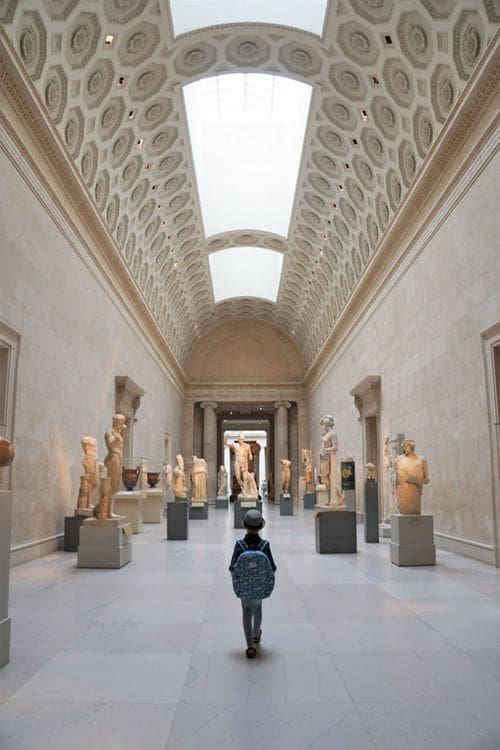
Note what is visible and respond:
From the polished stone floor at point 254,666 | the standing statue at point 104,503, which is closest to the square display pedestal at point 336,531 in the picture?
the polished stone floor at point 254,666

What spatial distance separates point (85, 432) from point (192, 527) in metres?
5.63

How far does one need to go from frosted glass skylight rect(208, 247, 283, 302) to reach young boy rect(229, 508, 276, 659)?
24635 mm

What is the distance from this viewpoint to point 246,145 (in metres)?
21.8

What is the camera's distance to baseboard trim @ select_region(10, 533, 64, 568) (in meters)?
10.4

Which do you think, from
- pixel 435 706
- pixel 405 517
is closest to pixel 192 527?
pixel 405 517

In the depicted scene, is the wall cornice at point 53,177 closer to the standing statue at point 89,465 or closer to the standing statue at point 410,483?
the standing statue at point 89,465

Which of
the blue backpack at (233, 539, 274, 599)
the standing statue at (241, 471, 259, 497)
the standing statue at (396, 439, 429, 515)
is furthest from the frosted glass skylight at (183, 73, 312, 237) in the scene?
the blue backpack at (233, 539, 274, 599)

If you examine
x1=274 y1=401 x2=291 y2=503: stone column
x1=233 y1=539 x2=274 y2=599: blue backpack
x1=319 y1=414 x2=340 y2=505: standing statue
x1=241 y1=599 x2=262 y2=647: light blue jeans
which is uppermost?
x1=274 y1=401 x2=291 y2=503: stone column

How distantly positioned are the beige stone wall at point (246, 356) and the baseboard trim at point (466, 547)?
25.8m

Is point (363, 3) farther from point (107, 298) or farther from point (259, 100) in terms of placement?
point (107, 298)

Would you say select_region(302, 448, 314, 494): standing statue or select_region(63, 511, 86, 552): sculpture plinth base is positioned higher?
select_region(302, 448, 314, 494): standing statue

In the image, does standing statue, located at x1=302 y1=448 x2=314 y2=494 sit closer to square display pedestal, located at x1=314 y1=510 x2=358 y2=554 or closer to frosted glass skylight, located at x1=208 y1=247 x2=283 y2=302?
frosted glass skylight, located at x1=208 y1=247 x2=283 y2=302

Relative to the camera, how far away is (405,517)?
391 inches

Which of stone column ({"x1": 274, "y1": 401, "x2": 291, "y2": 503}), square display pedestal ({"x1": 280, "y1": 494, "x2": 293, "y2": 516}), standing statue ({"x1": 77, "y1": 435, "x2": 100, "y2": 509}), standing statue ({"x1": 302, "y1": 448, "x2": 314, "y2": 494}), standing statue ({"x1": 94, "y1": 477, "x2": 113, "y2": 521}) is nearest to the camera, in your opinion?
standing statue ({"x1": 94, "y1": 477, "x2": 113, "y2": 521})
